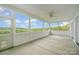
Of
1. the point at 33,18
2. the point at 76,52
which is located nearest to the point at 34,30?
the point at 33,18

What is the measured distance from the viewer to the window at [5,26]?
2.51 metres

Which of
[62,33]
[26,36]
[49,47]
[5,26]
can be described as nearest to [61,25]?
[62,33]

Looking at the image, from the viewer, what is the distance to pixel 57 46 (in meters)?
2.54

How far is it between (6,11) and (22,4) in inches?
15.0

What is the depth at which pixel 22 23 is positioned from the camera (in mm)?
2605

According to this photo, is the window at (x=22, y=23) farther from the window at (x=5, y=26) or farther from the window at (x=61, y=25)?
the window at (x=61, y=25)

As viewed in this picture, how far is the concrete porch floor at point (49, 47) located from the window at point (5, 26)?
0.43 meters

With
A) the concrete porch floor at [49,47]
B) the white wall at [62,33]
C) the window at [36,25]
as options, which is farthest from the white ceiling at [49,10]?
the concrete porch floor at [49,47]

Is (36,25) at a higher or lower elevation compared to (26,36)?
higher

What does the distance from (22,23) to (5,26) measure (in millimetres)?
386

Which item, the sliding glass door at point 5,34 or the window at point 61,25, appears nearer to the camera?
the sliding glass door at point 5,34

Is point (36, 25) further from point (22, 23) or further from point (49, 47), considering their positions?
point (49, 47)

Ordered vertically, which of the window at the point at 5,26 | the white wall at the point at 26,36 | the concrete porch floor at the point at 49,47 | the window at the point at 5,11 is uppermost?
the window at the point at 5,11
